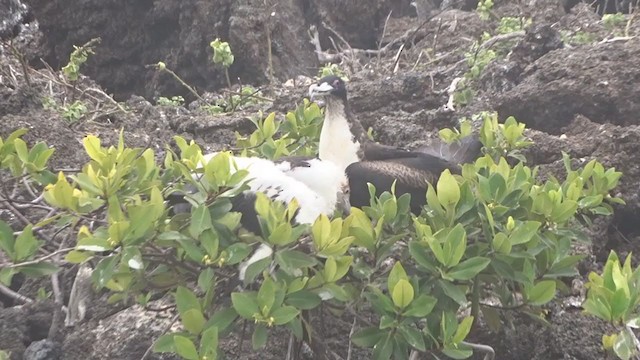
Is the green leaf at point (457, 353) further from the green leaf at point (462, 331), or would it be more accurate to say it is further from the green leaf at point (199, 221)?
the green leaf at point (199, 221)

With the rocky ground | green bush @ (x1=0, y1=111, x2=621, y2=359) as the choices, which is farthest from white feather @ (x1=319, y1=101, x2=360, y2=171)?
green bush @ (x1=0, y1=111, x2=621, y2=359)

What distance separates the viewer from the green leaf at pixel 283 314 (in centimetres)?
156

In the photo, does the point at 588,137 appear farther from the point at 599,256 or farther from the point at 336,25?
the point at 336,25

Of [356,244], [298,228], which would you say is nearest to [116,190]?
[298,228]

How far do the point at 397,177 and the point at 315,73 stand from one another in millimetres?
3422

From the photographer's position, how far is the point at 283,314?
5.13 feet

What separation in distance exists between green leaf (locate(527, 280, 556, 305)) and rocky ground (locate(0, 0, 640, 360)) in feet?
1.17

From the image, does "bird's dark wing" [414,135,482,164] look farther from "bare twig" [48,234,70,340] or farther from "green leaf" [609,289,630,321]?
"bare twig" [48,234,70,340]

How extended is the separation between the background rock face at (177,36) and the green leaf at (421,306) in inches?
142

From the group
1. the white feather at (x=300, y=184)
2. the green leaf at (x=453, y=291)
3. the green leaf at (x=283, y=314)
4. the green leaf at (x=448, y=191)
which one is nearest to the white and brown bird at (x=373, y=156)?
the white feather at (x=300, y=184)

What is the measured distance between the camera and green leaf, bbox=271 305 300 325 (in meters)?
1.56

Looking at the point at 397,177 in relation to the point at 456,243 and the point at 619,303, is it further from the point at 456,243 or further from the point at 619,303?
the point at 619,303

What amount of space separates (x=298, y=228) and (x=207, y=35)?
3808 mm

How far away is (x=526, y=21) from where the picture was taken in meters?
5.04
